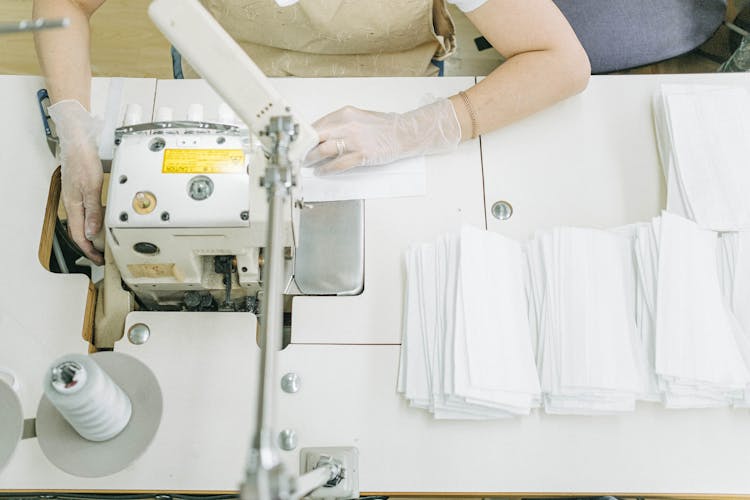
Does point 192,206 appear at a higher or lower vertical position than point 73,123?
lower

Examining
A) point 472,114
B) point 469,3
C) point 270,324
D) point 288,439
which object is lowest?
point 288,439

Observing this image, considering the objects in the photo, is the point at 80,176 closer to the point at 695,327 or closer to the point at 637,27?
the point at 695,327

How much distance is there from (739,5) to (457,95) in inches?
57.9

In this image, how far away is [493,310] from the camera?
44.2 inches

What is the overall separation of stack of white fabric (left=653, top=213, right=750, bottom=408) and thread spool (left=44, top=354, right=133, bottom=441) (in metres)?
0.86

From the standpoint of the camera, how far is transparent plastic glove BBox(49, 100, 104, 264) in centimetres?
118

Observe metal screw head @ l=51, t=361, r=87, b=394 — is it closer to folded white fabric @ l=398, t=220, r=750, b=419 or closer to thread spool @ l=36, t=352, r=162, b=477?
thread spool @ l=36, t=352, r=162, b=477

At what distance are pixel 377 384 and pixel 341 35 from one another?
78 centimetres

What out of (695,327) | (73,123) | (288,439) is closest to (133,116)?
(73,123)

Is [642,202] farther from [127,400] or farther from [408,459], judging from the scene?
[127,400]

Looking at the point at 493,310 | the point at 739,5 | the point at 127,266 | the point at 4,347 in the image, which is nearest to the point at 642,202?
the point at 493,310

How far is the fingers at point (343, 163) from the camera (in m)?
1.25

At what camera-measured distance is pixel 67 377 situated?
805mm

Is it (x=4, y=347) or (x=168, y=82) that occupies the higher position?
(x=168, y=82)
